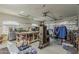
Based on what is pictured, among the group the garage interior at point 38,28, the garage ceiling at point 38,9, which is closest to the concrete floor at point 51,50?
the garage interior at point 38,28

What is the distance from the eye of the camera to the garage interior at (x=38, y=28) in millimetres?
1860

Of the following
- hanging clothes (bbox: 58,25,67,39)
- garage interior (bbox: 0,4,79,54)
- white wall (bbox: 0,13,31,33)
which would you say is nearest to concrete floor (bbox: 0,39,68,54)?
garage interior (bbox: 0,4,79,54)

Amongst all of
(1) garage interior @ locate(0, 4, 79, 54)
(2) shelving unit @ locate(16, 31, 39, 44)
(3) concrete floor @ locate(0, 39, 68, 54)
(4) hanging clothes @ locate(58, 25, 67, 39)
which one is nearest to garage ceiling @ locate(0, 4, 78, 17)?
(1) garage interior @ locate(0, 4, 79, 54)

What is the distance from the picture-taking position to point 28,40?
1.91 meters

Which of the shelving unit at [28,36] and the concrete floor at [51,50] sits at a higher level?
the shelving unit at [28,36]

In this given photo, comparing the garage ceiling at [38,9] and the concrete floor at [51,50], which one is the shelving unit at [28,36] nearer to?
the concrete floor at [51,50]

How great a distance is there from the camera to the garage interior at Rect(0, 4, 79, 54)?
6.10 ft

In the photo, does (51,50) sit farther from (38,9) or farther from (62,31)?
(38,9)

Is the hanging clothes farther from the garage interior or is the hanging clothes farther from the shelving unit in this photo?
the shelving unit

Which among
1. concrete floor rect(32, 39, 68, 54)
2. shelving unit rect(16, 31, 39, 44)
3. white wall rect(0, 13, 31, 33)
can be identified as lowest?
concrete floor rect(32, 39, 68, 54)

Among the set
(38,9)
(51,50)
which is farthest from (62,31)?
(38,9)

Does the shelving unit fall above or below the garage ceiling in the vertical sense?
below

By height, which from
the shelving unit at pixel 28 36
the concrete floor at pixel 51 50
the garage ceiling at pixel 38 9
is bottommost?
the concrete floor at pixel 51 50
